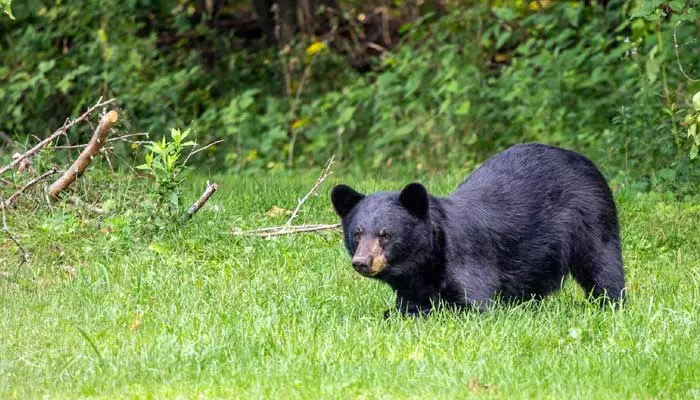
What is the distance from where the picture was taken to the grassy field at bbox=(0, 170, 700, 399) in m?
4.80

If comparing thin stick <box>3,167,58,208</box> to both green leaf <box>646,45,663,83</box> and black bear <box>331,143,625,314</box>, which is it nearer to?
black bear <box>331,143,625,314</box>

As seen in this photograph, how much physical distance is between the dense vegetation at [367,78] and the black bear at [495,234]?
11.4 feet

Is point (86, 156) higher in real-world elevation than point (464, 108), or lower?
higher

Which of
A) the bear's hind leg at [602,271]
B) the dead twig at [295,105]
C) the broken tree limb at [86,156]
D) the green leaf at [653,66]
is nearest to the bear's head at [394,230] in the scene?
the bear's hind leg at [602,271]

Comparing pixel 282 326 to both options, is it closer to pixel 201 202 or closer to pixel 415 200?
pixel 415 200

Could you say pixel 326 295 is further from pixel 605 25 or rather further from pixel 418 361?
pixel 605 25

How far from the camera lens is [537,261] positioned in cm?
640

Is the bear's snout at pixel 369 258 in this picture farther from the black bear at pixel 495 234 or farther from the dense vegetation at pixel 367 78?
the dense vegetation at pixel 367 78

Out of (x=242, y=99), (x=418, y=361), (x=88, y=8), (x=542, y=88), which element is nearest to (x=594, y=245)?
(x=418, y=361)

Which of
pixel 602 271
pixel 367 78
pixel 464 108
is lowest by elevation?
pixel 367 78

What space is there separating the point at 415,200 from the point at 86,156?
281 cm

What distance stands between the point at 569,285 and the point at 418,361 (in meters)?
2.18

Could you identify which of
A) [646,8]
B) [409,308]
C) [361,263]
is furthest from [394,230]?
[646,8]

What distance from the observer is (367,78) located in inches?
555
